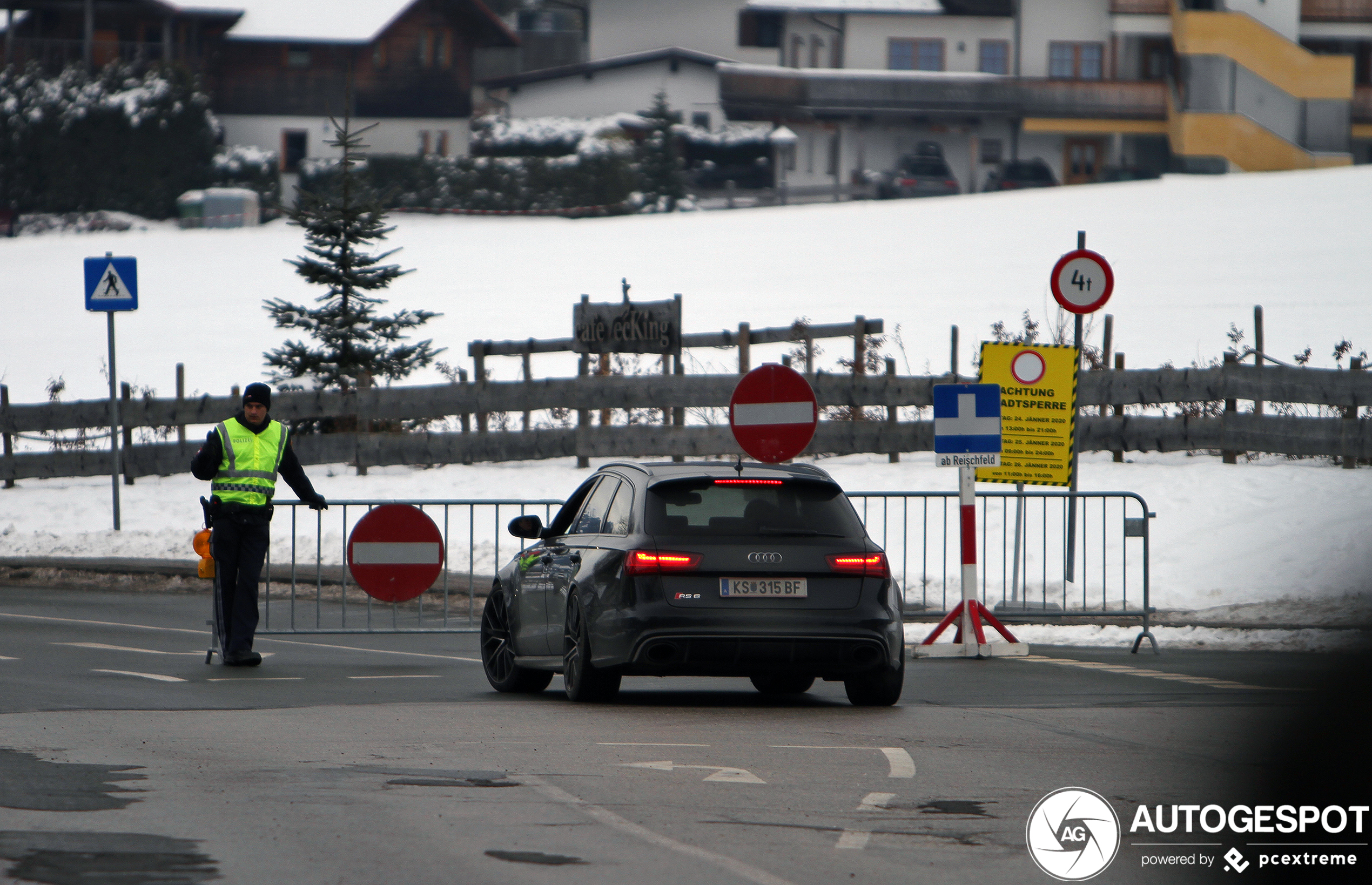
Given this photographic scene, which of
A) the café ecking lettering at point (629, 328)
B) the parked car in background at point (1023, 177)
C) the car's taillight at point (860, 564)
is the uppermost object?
the parked car in background at point (1023, 177)

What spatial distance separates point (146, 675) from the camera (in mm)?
12500

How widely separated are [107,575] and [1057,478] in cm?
959

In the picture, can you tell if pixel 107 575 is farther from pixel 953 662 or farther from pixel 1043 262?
pixel 1043 262

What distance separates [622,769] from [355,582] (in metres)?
8.08

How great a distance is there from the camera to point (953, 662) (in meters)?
14.0

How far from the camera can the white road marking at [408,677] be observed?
42.0ft

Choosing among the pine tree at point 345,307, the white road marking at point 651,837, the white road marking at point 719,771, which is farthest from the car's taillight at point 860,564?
the pine tree at point 345,307

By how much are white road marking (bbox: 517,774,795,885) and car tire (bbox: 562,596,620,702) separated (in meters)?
2.84

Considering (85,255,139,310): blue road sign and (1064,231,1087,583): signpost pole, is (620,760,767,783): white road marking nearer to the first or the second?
(1064,231,1087,583): signpost pole

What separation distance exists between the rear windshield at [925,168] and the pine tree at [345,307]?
163 ft

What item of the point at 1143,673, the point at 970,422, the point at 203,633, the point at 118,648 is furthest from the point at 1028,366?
the point at 118,648

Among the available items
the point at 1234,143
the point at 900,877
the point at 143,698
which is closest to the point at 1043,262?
the point at 1234,143

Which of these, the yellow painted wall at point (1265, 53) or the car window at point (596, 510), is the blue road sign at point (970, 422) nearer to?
the car window at point (596, 510)

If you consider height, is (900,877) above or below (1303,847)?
below
